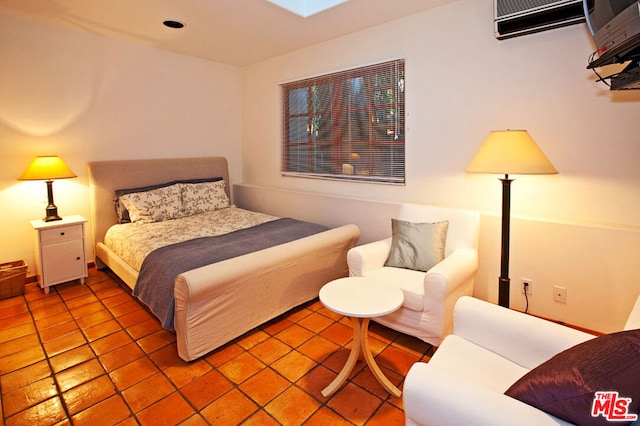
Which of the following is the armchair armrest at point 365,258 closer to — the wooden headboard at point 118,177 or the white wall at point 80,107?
the wooden headboard at point 118,177

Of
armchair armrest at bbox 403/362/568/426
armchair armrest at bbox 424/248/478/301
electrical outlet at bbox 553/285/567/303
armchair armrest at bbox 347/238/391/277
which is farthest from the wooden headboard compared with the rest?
electrical outlet at bbox 553/285/567/303

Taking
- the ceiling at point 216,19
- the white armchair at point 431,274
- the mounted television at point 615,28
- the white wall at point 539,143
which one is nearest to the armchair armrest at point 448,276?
the white armchair at point 431,274

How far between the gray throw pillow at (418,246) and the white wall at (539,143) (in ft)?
1.36

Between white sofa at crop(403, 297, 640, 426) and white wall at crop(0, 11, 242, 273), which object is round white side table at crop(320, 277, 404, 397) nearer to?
white sofa at crop(403, 297, 640, 426)

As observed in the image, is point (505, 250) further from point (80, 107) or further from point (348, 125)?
point (80, 107)

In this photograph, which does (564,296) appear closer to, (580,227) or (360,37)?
(580,227)

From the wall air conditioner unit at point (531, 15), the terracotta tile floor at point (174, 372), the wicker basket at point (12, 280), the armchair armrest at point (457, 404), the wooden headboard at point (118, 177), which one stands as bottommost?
the terracotta tile floor at point (174, 372)

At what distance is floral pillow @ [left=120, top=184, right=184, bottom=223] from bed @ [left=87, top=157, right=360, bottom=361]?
0.27 metres

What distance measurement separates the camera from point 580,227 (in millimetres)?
2295

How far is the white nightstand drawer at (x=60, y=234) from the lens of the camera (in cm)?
308

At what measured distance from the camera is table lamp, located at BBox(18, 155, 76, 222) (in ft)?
9.95

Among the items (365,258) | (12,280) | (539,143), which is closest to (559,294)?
(539,143)

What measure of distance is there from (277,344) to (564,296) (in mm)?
2039

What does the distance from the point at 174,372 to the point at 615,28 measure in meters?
2.83
